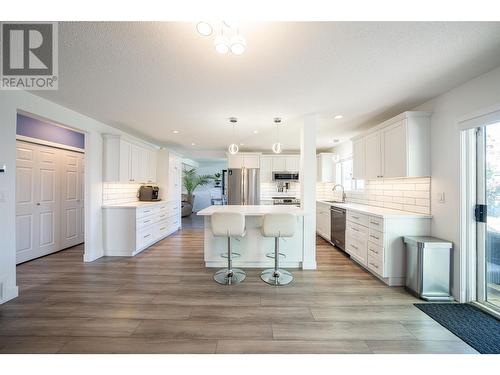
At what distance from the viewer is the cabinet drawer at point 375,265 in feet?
9.71

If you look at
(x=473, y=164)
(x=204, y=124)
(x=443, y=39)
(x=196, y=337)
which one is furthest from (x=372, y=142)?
(x=196, y=337)

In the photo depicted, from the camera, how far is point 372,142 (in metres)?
3.78

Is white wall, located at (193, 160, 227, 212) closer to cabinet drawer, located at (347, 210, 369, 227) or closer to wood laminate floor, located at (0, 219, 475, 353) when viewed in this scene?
wood laminate floor, located at (0, 219, 475, 353)

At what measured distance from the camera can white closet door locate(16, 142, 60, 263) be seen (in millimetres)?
3666

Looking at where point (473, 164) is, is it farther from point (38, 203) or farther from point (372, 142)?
point (38, 203)

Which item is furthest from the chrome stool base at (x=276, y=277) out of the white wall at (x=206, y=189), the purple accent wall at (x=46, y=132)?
the white wall at (x=206, y=189)

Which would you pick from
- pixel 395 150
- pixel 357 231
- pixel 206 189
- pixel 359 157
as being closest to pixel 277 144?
pixel 359 157

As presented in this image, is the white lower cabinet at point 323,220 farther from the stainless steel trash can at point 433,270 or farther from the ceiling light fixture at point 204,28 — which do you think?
the ceiling light fixture at point 204,28

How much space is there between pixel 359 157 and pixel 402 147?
1124 millimetres

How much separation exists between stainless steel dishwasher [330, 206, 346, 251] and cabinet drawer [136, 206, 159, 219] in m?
3.93

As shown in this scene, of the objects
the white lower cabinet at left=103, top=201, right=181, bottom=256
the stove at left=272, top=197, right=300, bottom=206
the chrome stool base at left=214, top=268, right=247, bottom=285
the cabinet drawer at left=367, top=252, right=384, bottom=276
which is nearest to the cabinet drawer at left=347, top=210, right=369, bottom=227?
the cabinet drawer at left=367, top=252, right=384, bottom=276

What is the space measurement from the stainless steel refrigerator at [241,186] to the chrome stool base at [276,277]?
3.09 metres

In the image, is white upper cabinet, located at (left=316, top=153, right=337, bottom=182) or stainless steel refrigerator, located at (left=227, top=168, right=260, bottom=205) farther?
stainless steel refrigerator, located at (left=227, top=168, right=260, bottom=205)
